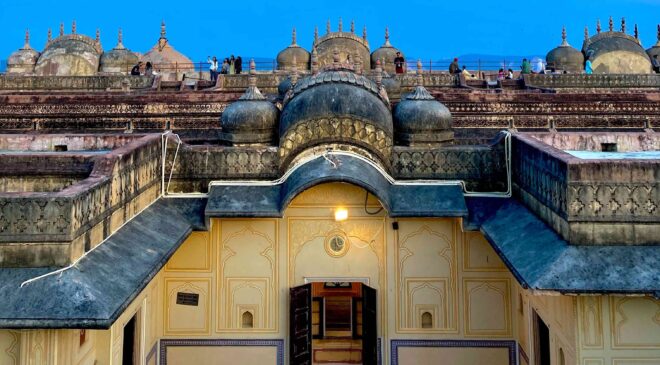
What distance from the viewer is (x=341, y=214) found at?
8336 millimetres

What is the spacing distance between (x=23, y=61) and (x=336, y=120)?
3129cm

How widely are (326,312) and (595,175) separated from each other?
8087mm

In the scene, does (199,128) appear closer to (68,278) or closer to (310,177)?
(310,177)

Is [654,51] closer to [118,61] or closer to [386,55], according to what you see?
[386,55]

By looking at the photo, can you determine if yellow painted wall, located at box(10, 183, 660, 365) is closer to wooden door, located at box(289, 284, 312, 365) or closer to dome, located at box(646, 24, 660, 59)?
wooden door, located at box(289, 284, 312, 365)

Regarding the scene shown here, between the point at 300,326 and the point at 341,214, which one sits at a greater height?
the point at 341,214

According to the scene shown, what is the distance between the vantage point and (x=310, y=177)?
7.37 meters

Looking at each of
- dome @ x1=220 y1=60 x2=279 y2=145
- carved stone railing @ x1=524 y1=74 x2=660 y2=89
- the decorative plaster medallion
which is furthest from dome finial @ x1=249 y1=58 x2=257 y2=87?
carved stone railing @ x1=524 y1=74 x2=660 y2=89

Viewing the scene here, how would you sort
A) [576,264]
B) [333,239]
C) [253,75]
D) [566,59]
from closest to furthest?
[576,264]
[333,239]
[253,75]
[566,59]

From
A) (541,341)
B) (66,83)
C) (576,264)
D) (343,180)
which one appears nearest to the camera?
(576,264)

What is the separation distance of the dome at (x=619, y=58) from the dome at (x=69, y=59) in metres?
26.2

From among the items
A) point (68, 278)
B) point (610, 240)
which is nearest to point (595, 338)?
point (610, 240)

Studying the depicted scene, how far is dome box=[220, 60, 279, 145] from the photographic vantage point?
9.20 meters

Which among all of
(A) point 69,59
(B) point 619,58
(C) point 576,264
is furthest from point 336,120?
(A) point 69,59
